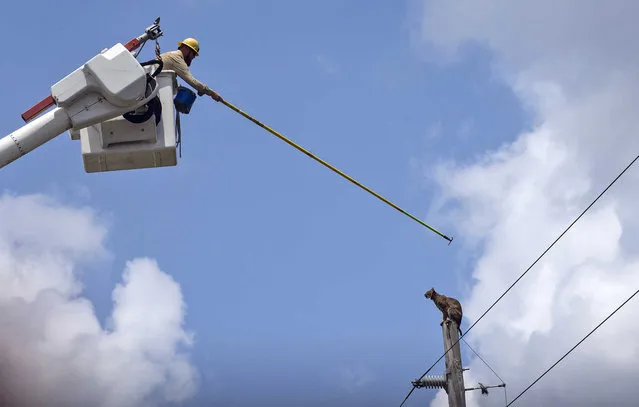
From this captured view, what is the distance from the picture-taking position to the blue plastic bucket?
35.7 feet

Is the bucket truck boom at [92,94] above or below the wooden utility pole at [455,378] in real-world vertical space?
below

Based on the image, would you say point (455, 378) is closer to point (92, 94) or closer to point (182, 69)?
point (182, 69)

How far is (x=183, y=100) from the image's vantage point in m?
10.9

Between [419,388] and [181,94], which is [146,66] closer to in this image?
[181,94]

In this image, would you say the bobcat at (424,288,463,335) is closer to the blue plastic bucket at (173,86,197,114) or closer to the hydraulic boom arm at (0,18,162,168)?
the blue plastic bucket at (173,86,197,114)

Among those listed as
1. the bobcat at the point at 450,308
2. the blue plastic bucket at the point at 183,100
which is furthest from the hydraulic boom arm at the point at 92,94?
the bobcat at the point at 450,308

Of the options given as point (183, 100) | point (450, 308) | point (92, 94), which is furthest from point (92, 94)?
point (450, 308)

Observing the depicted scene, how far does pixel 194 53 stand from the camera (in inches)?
477

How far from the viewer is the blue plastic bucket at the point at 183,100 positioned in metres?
10.9

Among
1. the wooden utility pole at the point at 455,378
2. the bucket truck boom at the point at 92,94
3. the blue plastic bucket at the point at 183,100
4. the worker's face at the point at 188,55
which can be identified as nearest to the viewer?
the bucket truck boom at the point at 92,94

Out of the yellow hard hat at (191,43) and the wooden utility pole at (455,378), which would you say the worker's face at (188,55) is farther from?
the wooden utility pole at (455,378)

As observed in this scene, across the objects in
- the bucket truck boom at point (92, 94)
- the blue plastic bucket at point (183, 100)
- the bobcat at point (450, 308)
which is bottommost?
the bucket truck boom at point (92, 94)

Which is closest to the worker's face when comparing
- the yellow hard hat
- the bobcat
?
the yellow hard hat

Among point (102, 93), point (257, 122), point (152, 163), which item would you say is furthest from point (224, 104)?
point (102, 93)
